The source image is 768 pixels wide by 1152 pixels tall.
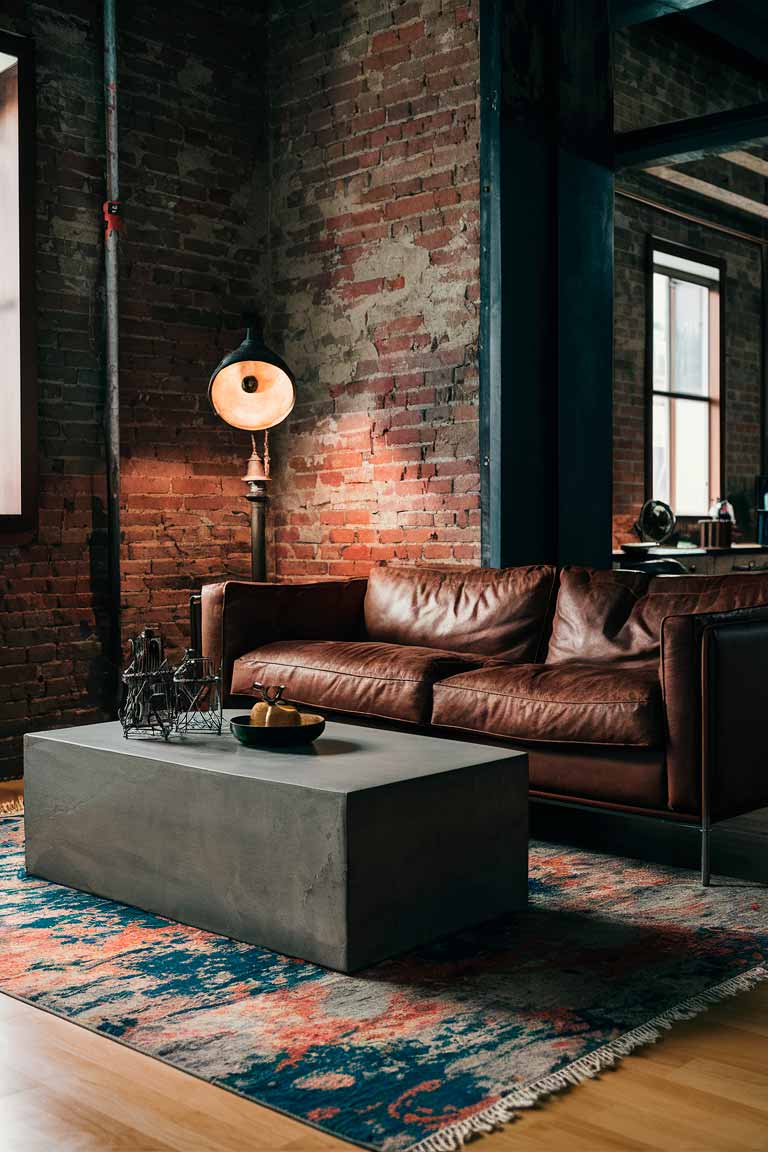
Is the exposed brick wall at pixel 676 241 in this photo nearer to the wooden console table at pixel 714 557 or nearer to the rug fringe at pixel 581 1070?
the wooden console table at pixel 714 557

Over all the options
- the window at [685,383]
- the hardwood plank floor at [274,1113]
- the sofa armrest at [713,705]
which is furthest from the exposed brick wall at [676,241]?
the hardwood plank floor at [274,1113]

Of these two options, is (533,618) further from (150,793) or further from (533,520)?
(150,793)

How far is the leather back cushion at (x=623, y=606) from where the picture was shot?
151 inches

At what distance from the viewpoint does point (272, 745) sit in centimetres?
303

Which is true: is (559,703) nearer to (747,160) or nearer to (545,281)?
(545,281)

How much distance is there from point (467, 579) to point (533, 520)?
2.01 ft

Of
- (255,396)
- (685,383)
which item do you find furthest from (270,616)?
(685,383)

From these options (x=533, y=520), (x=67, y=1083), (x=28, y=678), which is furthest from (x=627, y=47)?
(x=67, y=1083)

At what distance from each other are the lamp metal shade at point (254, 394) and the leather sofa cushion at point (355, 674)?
1.25 metres

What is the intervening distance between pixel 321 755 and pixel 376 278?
125 inches

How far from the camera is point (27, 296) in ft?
16.8

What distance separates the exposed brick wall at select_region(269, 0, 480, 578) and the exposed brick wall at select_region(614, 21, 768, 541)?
2.15 metres

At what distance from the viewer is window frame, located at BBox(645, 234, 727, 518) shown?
24.6 ft

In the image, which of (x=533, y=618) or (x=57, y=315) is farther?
(x=57, y=315)
